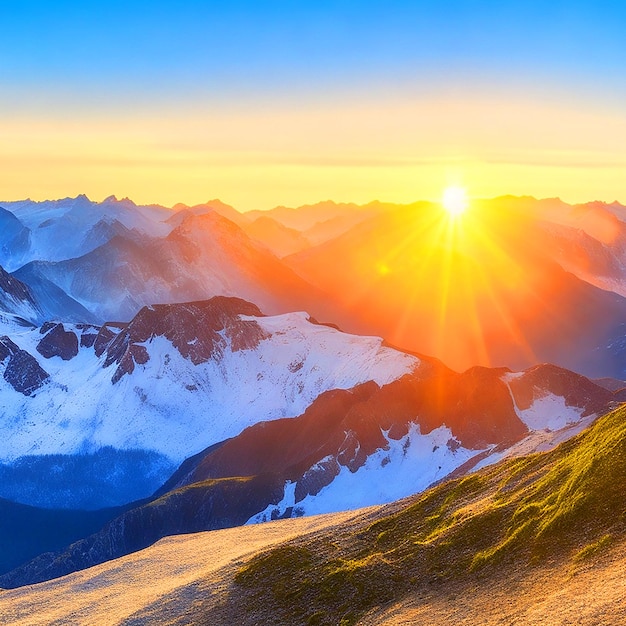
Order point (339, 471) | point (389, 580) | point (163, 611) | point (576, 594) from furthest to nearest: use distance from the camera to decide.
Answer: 1. point (339, 471)
2. point (163, 611)
3. point (389, 580)
4. point (576, 594)

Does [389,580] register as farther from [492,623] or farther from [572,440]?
[572,440]

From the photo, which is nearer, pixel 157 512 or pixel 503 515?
pixel 503 515

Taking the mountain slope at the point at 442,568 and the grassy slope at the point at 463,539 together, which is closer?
the mountain slope at the point at 442,568

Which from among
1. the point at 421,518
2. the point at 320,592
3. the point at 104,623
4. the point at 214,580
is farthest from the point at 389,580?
the point at 104,623

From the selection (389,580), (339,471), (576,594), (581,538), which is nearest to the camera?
(576,594)

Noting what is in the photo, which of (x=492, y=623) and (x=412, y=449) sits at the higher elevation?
(x=492, y=623)

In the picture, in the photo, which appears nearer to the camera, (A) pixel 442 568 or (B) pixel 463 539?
(A) pixel 442 568

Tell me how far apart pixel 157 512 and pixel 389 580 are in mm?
134448

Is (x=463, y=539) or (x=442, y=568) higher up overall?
(x=463, y=539)

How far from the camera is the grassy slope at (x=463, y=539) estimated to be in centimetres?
6550

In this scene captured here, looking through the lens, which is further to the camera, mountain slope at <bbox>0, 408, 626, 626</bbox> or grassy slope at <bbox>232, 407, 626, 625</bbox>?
grassy slope at <bbox>232, 407, 626, 625</bbox>

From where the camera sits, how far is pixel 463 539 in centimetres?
7344

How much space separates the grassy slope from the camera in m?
65.5

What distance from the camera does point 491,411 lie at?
198750 mm
